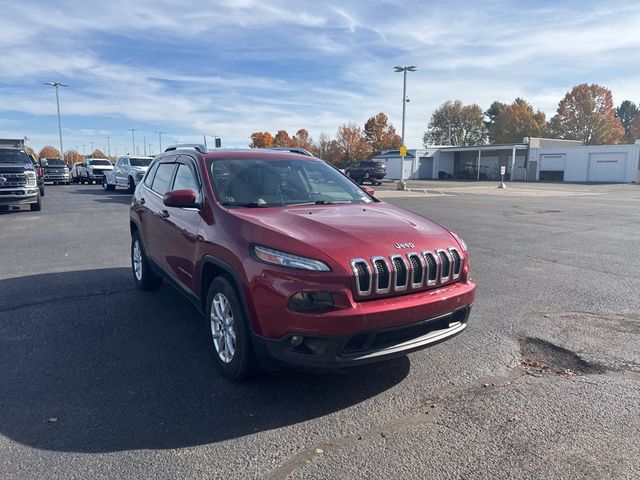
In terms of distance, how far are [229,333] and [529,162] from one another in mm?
57570

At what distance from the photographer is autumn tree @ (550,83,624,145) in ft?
263

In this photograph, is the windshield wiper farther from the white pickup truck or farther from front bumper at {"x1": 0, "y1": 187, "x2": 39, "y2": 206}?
the white pickup truck

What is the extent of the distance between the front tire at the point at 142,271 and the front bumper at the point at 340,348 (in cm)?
320

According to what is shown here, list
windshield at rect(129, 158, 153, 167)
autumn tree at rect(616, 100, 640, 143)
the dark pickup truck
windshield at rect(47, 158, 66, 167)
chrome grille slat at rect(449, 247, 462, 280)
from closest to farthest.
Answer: chrome grille slat at rect(449, 247, 462, 280), the dark pickup truck, windshield at rect(129, 158, 153, 167), windshield at rect(47, 158, 66, 167), autumn tree at rect(616, 100, 640, 143)

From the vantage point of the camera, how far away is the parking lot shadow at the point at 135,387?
3115mm

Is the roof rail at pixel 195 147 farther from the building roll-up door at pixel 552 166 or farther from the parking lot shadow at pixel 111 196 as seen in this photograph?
the building roll-up door at pixel 552 166

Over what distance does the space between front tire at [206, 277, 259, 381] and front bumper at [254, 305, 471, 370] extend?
0.21 metres

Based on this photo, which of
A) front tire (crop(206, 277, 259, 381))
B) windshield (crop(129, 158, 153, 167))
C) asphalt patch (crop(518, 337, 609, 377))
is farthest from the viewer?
windshield (crop(129, 158, 153, 167))

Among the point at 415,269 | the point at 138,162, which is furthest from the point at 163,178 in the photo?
the point at 138,162

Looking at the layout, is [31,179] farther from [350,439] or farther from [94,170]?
[94,170]

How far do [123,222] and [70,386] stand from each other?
10.4 meters

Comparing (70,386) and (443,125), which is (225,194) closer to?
(70,386)

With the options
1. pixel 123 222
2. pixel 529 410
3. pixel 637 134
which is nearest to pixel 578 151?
pixel 123 222

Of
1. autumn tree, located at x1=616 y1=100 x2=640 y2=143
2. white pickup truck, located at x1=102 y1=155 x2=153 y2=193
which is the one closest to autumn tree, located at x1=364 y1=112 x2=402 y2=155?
white pickup truck, located at x1=102 y1=155 x2=153 y2=193
